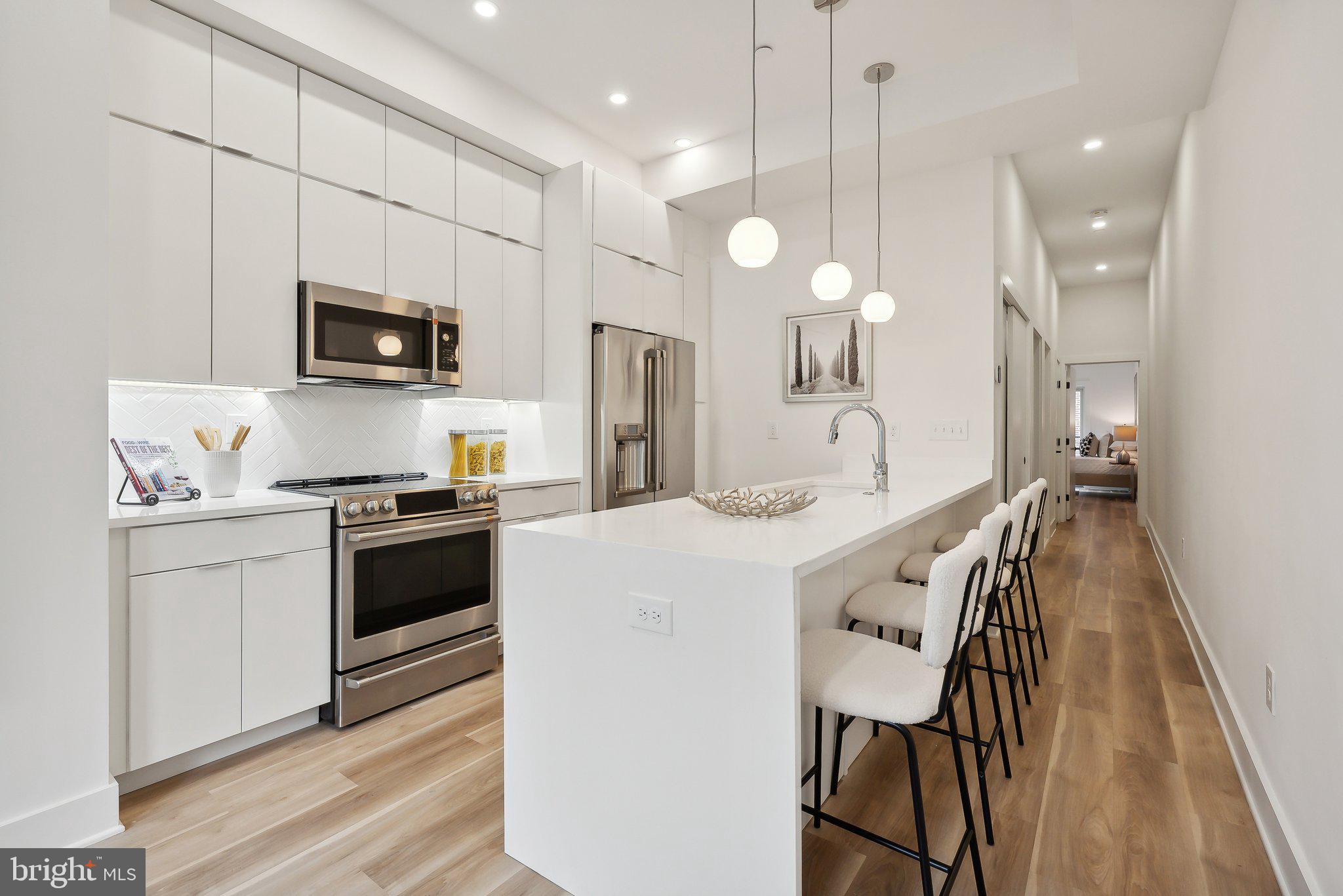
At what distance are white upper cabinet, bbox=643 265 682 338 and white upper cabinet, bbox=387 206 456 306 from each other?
4.18ft

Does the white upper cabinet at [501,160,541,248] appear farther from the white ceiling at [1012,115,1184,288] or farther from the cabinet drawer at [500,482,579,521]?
the white ceiling at [1012,115,1184,288]

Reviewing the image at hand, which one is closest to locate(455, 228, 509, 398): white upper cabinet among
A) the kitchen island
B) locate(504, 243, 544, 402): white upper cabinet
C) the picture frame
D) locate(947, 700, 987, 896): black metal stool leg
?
locate(504, 243, 544, 402): white upper cabinet

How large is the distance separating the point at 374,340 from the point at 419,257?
1.59ft

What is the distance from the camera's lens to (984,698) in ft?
8.82

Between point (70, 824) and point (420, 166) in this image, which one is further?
point (420, 166)

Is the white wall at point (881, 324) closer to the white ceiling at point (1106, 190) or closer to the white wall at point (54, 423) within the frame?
the white ceiling at point (1106, 190)

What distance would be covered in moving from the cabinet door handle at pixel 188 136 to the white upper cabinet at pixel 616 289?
181 cm

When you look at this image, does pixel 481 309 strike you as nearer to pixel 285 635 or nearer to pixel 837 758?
pixel 285 635

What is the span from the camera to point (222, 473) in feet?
7.94

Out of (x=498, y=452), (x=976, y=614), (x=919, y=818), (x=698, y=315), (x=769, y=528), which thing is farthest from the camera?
(x=698, y=315)

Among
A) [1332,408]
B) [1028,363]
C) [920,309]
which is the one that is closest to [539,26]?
[920,309]

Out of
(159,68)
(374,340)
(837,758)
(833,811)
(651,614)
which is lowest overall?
(833,811)

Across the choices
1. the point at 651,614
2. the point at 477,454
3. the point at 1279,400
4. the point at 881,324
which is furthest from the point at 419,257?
the point at 1279,400

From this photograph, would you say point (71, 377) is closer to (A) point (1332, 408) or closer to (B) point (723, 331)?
(A) point (1332, 408)
